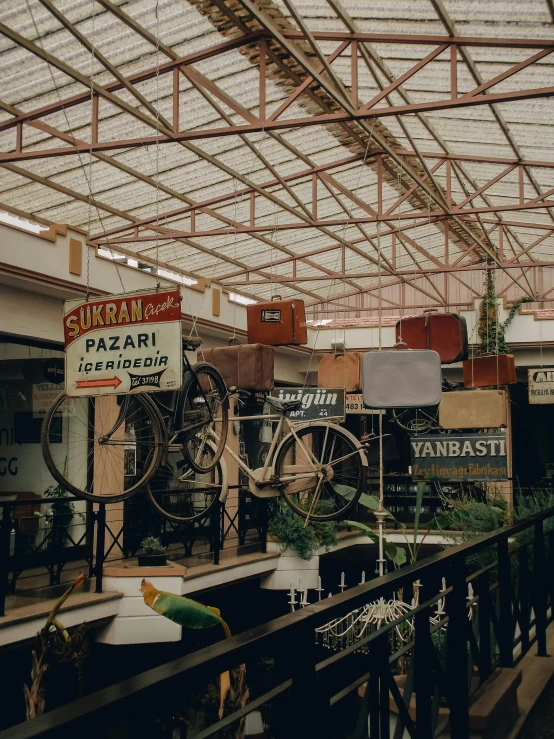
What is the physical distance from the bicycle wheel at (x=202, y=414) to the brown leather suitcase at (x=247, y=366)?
0.19 m

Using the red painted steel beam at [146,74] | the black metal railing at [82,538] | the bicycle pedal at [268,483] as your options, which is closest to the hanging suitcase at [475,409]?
the bicycle pedal at [268,483]

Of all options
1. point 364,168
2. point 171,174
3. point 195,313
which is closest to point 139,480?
point 195,313

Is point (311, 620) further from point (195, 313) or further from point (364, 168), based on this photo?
point (364, 168)

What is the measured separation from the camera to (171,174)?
10945 mm

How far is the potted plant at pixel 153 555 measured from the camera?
8.63 m

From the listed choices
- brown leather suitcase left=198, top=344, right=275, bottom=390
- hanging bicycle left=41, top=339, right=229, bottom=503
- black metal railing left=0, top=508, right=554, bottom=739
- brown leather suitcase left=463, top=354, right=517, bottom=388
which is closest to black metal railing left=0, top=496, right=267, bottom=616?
hanging bicycle left=41, top=339, right=229, bottom=503

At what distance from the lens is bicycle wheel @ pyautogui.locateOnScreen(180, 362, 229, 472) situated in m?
5.04

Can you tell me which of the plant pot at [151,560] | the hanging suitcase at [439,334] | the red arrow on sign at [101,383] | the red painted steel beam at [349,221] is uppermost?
the red painted steel beam at [349,221]

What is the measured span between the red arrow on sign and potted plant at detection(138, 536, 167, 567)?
490 cm

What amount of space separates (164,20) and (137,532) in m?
6.21

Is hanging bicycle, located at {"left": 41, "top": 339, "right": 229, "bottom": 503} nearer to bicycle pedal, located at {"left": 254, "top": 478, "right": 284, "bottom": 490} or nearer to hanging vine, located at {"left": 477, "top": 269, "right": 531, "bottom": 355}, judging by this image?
bicycle pedal, located at {"left": 254, "top": 478, "right": 284, "bottom": 490}

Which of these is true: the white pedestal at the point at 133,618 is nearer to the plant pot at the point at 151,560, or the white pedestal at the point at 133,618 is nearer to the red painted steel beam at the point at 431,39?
the plant pot at the point at 151,560

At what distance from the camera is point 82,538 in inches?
324

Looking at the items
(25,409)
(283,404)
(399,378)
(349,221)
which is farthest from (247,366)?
(349,221)
